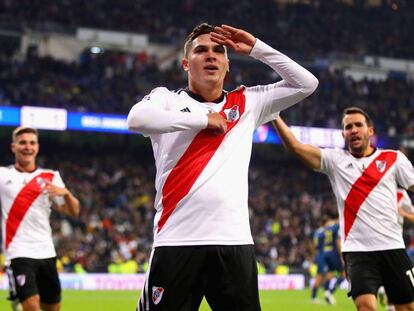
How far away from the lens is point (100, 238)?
92.5 feet

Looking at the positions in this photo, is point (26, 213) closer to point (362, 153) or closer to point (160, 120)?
point (362, 153)

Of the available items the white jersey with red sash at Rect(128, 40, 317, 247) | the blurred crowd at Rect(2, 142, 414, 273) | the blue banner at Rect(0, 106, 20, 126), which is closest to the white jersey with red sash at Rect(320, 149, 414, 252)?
the white jersey with red sash at Rect(128, 40, 317, 247)

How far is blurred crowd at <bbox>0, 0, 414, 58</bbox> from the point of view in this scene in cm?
3872

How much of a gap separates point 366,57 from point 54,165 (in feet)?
64.8

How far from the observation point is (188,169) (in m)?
4.53

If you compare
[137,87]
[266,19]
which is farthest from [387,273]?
[266,19]

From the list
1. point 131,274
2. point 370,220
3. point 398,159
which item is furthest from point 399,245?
point 131,274

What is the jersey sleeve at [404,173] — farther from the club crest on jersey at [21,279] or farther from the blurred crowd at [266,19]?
the blurred crowd at [266,19]

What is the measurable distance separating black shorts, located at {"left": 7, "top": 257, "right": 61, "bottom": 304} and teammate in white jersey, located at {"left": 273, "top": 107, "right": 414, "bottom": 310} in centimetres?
310

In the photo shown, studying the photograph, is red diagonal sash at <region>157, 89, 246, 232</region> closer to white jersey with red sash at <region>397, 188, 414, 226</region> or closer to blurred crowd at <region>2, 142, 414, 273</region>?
white jersey with red sash at <region>397, 188, 414, 226</region>

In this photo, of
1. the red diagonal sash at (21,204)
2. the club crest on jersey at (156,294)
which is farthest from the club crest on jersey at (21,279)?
the club crest on jersey at (156,294)

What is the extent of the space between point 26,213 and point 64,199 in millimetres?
453

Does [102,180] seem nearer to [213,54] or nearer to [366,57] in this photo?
[366,57]

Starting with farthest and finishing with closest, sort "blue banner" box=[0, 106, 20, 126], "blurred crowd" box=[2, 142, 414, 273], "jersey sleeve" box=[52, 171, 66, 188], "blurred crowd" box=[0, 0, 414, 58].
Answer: "blurred crowd" box=[0, 0, 414, 58] → "blue banner" box=[0, 106, 20, 126] → "blurred crowd" box=[2, 142, 414, 273] → "jersey sleeve" box=[52, 171, 66, 188]
